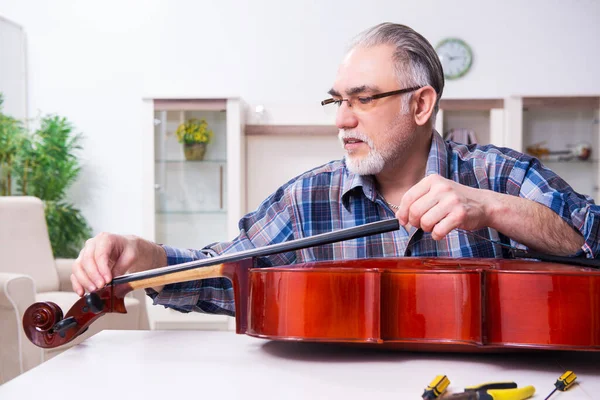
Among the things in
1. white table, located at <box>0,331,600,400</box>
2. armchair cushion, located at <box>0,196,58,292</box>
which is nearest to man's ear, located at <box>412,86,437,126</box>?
white table, located at <box>0,331,600,400</box>

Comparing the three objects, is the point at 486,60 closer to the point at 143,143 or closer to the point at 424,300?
the point at 143,143

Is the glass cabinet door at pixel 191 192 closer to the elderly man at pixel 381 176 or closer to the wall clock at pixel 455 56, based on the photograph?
the wall clock at pixel 455 56

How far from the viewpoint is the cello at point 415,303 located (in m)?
0.92

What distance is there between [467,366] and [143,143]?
12.4 ft

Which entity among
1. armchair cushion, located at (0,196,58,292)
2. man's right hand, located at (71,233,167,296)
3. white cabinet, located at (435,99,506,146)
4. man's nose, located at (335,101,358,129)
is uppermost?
white cabinet, located at (435,99,506,146)

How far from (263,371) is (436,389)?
9.1 inches

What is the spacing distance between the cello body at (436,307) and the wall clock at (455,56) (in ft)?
12.7

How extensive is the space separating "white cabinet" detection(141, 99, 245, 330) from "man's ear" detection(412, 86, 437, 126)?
2.83 m

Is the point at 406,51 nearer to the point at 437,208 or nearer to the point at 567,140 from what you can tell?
the point at 437,208

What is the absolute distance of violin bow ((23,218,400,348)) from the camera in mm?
1027

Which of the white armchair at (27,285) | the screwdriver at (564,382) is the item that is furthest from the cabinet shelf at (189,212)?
the screwdriver at (564,382)

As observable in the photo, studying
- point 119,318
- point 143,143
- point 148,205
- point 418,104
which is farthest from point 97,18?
point 418,104

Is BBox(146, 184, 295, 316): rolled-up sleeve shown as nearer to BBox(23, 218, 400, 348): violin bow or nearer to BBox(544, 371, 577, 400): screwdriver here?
BBox(23, 218, 400, 348): violin bow

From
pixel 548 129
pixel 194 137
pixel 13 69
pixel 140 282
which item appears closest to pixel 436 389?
pixel 140 282
